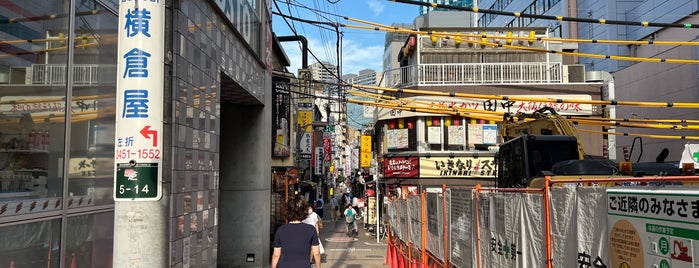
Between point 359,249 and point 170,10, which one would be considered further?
point 359,249

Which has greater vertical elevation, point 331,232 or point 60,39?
point 60,39

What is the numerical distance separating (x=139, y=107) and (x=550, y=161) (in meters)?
8.25

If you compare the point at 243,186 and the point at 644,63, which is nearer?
the point at 243,186

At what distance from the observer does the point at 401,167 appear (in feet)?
76.3

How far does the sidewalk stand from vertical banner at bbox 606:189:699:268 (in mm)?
10265

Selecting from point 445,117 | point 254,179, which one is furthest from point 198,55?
point 445,117

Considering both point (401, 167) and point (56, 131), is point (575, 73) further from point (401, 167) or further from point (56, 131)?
point (56, 131)

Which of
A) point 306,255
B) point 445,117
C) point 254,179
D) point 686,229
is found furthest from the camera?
point 445,117

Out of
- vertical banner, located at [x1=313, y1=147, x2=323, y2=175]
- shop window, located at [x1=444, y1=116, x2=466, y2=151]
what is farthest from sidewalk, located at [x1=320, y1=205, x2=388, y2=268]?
vertical banner, located at [x1=313, y1=147, x2=323, y2=175]

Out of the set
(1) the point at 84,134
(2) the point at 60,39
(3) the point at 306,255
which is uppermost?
(2) the point at 60,39

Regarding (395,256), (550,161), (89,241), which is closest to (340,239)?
(395,256)

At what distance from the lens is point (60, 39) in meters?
4.86

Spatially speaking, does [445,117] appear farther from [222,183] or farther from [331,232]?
[222,183]

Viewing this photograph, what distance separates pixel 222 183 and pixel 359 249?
7.69 m
